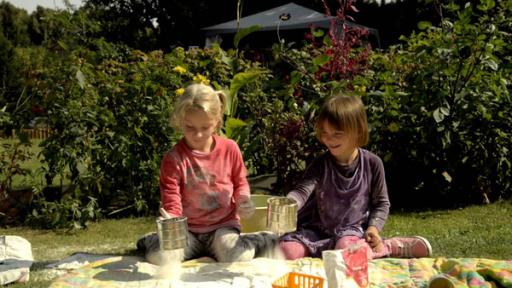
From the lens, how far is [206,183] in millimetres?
3031

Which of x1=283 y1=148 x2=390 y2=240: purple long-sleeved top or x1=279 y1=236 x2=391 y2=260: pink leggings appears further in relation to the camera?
x1=283 y1=148 x2=390 y2=240: purple long-sleeved top

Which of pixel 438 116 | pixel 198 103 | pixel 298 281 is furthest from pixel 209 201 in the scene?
pixel 438 116

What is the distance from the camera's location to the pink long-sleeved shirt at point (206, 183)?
3.01 metres

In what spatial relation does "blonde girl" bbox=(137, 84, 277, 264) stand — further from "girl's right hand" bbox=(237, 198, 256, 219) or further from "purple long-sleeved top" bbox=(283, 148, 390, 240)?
"purple long-sleeved top" bbox=(283, 148, 390, 240)

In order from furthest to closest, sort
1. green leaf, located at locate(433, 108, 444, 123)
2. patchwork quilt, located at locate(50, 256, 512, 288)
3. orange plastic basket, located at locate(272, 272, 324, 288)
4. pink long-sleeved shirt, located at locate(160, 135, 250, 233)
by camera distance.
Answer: green leaf, located at locate(433, 108, 444, 123) → pink long-sleeved shirt, located at locate(160, 135, 250, 233) → patchwork quilt, located at locate(50, 256, 512, 288) → orange plastic basket, located at locate(272, 272, 324, 288)

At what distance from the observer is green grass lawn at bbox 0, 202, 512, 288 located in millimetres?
3281

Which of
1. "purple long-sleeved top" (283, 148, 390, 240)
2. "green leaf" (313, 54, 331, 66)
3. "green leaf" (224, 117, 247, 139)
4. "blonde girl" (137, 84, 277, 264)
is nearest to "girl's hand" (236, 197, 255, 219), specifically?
"blonde girl" (137, 84, 277, 264)

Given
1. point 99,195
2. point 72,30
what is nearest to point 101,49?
point 72,30

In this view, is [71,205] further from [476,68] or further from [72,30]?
[476,68]

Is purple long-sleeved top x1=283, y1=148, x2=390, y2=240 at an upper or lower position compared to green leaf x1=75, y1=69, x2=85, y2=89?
lower

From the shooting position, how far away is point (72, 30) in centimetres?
450

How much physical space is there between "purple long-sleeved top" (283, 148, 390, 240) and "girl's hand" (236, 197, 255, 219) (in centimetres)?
28

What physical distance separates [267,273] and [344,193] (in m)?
0.63

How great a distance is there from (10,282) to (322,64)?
2314mm
